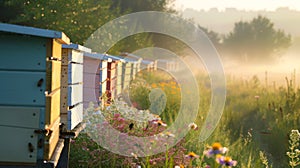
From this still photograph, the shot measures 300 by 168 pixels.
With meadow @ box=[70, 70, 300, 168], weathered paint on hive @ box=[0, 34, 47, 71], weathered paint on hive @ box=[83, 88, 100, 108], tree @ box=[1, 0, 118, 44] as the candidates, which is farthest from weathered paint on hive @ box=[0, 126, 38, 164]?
tree @ box=[1, 0, 118, 44]

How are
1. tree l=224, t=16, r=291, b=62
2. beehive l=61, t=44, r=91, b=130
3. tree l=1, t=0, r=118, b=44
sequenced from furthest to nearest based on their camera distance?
1. tree l=224, t=16, r=291, b=62
2. tree l=1, t=0, r=118, b=44
3. beehive l=61, t=44, r=91, b=130

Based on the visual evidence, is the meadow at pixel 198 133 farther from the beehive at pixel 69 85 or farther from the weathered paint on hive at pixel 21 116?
the weathered paint on hive at pixel 21 116

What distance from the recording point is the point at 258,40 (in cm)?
5641

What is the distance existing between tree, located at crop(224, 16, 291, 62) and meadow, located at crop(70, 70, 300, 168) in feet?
142

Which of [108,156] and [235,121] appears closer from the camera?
[108,156]

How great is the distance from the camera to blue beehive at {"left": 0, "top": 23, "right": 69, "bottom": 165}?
3961 millimetres

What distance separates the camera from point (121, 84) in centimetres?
1185

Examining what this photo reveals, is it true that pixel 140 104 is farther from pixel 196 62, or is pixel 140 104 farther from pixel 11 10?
pixel 196 62

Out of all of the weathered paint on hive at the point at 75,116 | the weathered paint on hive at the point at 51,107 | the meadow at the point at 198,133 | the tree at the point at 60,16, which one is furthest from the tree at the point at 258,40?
the weathered paint on hive at the point at 51,107

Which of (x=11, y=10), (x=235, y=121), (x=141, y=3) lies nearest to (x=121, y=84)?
(x=235, y=121)

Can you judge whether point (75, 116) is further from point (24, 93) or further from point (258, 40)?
point (258, 40)

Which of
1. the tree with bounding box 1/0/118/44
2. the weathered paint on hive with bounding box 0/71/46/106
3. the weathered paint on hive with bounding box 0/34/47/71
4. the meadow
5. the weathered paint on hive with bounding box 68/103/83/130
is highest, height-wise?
the tree with bounding box 1/0/118/44

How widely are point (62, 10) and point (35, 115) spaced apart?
15090 mm

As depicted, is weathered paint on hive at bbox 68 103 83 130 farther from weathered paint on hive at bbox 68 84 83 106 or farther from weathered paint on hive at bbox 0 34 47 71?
weathered paint on hive at bbox 0 34 47 71
